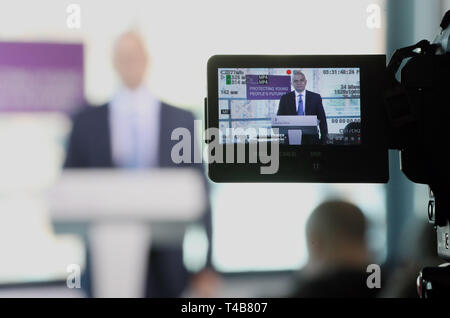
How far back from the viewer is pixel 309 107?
1.03 metres

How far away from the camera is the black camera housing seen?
0.97 meters

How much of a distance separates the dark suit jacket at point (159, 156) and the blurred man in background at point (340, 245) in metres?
0.41

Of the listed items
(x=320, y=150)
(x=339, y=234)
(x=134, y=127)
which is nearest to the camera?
(x=320, y=150)

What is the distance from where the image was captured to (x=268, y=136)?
101 centimetres

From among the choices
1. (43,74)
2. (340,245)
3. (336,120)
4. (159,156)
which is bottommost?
(340,245)

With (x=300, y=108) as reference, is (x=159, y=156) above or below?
below

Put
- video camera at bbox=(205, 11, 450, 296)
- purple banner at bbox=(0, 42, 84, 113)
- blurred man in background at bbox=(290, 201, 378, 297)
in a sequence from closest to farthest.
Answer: video camera at bbox=(205, 11, 450, 296) < blurred man in background at bbox=(290, 201, 378, 297) < purple banner at bbox=(0, 42, 84, 113)

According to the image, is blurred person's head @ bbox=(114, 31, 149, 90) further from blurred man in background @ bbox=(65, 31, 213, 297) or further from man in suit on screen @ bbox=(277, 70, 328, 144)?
man in suit on screen @ bbox=(277, 70, 328, 144)

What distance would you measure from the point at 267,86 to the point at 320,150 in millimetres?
160

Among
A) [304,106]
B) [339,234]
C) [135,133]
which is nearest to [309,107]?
[304,106]

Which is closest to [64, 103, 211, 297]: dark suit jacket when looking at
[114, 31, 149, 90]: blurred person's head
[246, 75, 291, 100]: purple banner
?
[114, 31, 149, 90]: blurred person's head

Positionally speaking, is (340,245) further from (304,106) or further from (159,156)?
(304,106)

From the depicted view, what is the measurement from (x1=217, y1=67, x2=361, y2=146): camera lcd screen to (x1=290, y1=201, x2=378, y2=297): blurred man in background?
2.98 ft

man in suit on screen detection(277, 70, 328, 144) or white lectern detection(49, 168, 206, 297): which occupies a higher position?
man in suit on screen detection(277, 70, 328, 144)
